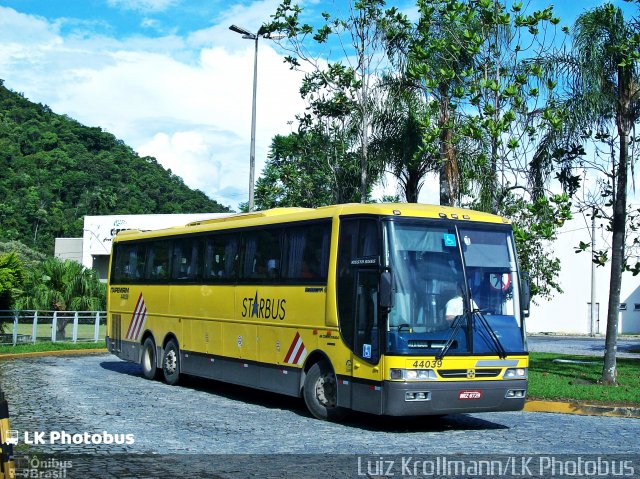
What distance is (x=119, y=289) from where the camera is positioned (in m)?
23.4

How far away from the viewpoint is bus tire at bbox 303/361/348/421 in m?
14.0

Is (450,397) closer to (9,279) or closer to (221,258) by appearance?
(221,258)

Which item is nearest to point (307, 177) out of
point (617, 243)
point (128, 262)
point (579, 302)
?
point (128, 262)

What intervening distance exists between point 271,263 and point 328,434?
14.2 feet

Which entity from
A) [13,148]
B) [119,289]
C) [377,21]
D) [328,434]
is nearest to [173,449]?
[328,434]

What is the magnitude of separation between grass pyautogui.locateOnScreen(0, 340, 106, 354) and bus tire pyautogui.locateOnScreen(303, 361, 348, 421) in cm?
1635

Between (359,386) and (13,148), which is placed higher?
(13,148)

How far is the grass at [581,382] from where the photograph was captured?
16625 millimetres

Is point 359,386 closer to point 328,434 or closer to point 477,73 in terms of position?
point 328,434

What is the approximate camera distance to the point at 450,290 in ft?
42.8

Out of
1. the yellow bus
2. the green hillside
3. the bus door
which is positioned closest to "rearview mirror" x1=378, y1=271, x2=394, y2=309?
the yellow bus

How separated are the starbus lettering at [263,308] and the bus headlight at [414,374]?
346cm

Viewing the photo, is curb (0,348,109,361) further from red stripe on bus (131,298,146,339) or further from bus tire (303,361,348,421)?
bus tire (303,361,348,421)

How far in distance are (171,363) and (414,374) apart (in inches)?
349
